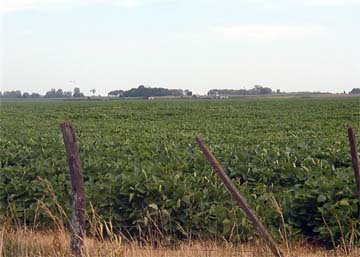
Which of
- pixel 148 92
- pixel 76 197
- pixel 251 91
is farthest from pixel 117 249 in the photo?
pixel 251 91

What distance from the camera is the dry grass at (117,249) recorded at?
16.2 ft

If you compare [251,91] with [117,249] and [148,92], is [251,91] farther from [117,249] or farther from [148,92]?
[117,249]

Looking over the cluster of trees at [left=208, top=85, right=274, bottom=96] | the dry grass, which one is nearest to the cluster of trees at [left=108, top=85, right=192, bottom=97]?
the cluster of trees at [left=208, top=85, right=274, bottom=96]

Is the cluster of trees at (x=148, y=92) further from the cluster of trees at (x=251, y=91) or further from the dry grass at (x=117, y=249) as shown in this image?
the dry grass at (x=117, y=249)

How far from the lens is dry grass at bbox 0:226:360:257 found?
493 centimetres

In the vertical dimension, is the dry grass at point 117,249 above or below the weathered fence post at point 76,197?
below

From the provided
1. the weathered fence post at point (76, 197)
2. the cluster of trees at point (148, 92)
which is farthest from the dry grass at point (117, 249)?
the cluster of trees at point (148, 92)

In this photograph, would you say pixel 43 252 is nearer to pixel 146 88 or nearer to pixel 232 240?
pixel 232 240

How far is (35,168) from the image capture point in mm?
8703

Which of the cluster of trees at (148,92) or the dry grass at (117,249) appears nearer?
the dry grass at (117,249)

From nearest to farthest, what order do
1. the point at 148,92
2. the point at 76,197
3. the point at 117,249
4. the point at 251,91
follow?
the point at 117,249 → the point at 76,197 → the point at 148,92 → the point at 251,91

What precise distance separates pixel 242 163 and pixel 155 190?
96.2 inches

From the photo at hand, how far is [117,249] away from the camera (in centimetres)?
484

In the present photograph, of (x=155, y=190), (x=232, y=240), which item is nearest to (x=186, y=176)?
(x=155, y=190)
